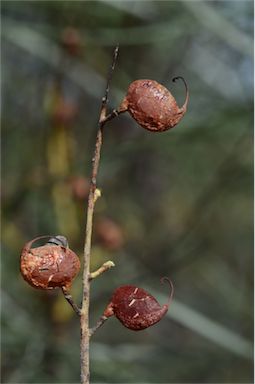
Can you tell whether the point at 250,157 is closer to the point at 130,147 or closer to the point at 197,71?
the point at 197,71

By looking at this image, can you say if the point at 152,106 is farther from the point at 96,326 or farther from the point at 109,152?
the point at 109,152

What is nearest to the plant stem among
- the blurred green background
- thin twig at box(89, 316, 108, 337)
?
thin twig at box(89, 316, 108, 337)

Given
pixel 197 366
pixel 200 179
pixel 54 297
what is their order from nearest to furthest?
pixel 54 297, pixel 197 366, pixel 200 179

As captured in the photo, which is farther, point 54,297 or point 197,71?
point 197,71

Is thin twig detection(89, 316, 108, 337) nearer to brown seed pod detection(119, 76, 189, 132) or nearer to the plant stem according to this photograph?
the plant stem

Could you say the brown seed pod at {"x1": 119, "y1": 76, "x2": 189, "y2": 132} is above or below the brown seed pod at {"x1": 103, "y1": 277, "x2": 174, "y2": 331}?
above

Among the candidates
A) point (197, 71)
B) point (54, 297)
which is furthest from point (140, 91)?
point (197, 71)

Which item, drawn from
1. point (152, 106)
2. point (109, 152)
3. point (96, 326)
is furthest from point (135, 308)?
point (109, 152)
